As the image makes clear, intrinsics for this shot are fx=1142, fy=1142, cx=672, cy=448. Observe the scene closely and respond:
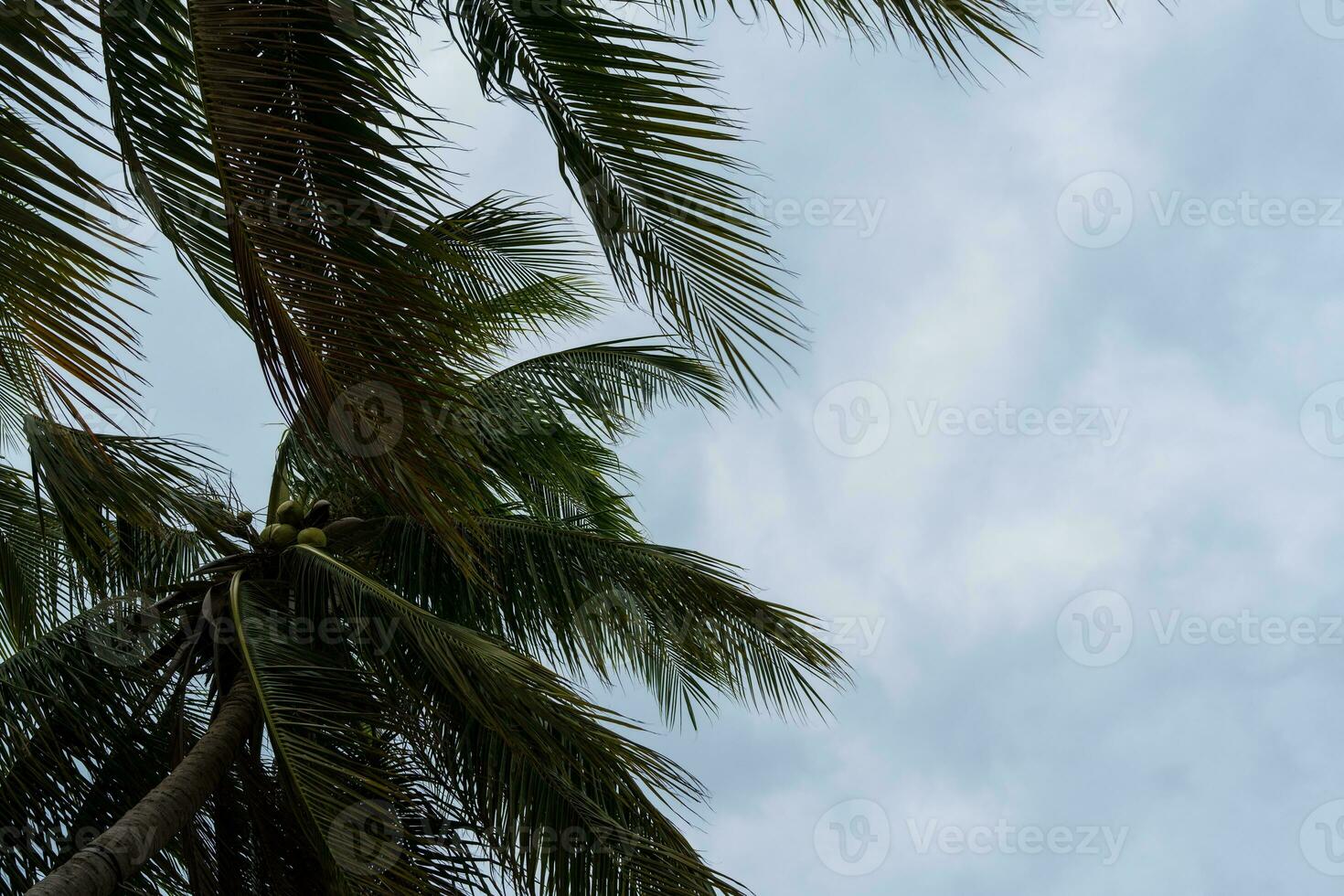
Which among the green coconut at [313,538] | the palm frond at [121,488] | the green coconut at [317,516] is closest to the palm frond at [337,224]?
the palm frond at [121,488]

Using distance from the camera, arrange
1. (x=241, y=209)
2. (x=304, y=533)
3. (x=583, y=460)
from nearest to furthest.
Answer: (x=241, y=209), (x=304, y=533), (x=583, y=460)

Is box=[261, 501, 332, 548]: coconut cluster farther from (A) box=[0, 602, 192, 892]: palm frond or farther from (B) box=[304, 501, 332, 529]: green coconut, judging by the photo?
(A) box=[0, 602, 192, 892]: palm frond

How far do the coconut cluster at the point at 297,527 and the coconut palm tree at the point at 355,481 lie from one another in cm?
2

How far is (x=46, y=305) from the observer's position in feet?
8.77

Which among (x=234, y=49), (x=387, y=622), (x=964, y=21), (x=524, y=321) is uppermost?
(x=524, y=321)

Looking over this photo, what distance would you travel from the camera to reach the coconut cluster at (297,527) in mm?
5934

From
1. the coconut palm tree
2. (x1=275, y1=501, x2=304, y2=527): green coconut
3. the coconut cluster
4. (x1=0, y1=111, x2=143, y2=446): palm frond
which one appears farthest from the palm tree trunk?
(x1=0, y1=111, x2=143, y2=446): palm frond

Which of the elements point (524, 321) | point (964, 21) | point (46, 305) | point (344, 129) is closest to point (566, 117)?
point (344, 129)

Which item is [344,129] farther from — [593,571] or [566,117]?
[593,571]

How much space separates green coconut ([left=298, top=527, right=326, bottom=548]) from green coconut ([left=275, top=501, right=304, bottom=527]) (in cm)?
18

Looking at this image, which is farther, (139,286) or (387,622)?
(387,622)

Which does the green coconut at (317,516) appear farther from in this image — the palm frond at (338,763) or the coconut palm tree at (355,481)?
the palm frond at (338,763)

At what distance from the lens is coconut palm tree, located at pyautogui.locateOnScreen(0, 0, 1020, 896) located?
2621mm

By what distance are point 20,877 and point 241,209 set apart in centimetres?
344
